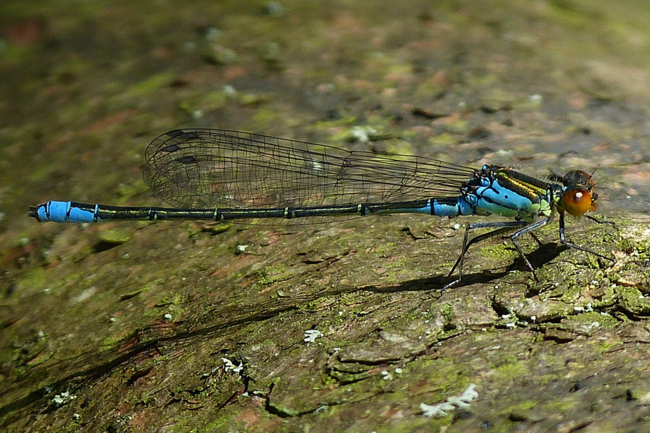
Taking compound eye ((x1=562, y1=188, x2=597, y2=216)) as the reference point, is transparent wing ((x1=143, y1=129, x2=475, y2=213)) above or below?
below

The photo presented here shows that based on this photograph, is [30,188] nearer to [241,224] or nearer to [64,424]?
[241,224]

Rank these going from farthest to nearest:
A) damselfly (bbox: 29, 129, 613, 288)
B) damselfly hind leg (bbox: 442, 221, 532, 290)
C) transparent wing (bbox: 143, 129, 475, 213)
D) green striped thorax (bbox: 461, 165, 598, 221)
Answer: transparent wing (bbox: 143, 129, 475, 213)
damselfly (bbox: 29, 129, 613, 288)
green striped thorax (bbox: 461, 165, 598, 221)
damselfly hind leg (bbox: 442, 221, 532, 290)

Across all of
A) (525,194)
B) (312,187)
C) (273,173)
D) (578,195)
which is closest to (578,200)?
(578,195)

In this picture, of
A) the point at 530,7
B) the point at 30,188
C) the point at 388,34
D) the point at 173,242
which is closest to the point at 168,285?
the point at 173,242

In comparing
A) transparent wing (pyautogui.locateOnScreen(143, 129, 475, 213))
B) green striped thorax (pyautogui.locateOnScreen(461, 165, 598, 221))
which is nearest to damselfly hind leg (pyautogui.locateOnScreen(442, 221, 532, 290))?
green striped thorax (pyautogui.locateOnScreen(461, 165, 598, 221))

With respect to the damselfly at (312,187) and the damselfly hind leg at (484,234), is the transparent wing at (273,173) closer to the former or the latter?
the damselfly at (312,187)

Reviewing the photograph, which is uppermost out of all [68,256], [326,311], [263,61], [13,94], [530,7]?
[530,7]

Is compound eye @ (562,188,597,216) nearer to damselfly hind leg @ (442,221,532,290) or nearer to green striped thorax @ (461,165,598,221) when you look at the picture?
Answer: green striped thorax @ (461,165,598,221)

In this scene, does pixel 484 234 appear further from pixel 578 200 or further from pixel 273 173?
pixel 273 173

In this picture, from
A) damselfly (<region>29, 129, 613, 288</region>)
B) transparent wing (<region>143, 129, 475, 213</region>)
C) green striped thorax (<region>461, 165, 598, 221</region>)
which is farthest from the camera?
transparent wing (<region>143, 129, 475, 213</region>)
